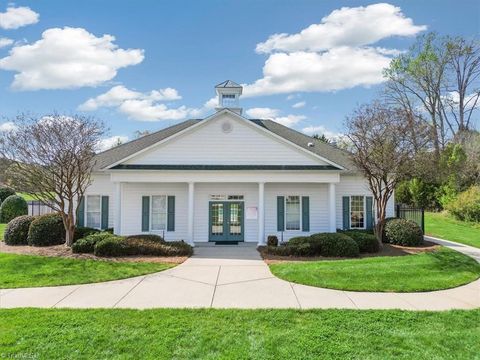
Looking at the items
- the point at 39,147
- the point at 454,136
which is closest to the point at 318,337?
the point at 39,147

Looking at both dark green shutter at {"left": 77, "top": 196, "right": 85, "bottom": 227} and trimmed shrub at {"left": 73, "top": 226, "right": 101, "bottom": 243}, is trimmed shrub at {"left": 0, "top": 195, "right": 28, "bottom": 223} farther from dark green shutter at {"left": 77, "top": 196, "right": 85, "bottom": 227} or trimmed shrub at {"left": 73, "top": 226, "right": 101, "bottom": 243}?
trimmed shrub at {"left": 73, "top": 226, "right": 101, "bottom": 243}

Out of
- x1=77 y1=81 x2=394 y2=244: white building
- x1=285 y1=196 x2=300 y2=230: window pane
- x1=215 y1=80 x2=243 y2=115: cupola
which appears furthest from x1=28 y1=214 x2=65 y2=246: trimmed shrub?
x1=215 y1=80 x2=243 y2=115: cupola

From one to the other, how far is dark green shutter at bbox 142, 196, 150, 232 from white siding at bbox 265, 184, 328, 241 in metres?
6.08

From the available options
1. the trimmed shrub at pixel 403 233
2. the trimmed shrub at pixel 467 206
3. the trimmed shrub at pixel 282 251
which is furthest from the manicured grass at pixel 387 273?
the trimmed shrub at pixel 467 206

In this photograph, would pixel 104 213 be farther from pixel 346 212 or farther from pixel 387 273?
pixel 387 273

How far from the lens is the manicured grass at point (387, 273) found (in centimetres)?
909

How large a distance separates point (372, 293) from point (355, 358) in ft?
11.4

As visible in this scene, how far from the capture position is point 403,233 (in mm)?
15508

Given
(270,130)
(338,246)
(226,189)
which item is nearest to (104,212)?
(226,189)

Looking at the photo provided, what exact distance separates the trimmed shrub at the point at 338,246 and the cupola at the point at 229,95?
1101 centimetres

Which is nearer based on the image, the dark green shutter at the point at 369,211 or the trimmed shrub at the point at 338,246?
the trimmed shrub at the point at 338,246

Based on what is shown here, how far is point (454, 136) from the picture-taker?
3769 centimetres

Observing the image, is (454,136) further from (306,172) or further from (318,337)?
(318,337)

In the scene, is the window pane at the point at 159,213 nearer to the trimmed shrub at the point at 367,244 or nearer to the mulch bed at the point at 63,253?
the mulch bed at the point at 63,253
